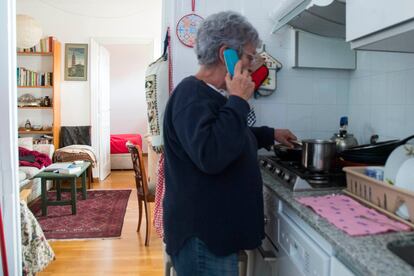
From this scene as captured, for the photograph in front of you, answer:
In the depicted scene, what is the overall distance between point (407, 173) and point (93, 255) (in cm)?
244

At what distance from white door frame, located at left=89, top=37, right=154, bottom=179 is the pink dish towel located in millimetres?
4707

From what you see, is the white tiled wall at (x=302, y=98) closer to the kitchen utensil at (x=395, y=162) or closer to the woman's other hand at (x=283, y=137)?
the woman's other hand at (x=283, y=137)

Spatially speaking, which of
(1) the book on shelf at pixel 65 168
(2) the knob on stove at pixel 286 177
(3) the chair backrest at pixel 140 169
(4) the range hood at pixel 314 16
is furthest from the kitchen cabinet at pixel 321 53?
(1) the book on shelf at pixel 65 168

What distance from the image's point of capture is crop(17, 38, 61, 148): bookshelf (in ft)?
16.9

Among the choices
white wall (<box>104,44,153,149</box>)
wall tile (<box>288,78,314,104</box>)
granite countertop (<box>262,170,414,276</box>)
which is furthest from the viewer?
white wall (<box>104,44,153,149</box>)

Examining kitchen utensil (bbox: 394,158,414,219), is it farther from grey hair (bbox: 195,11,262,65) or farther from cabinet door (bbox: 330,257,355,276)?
grey hair (bbox: 195,11,262,65)

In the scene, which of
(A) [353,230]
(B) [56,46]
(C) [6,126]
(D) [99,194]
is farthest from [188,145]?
(B) [56,46]

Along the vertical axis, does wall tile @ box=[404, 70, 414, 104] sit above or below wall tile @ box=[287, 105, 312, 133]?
above

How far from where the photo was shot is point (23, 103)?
5.19m

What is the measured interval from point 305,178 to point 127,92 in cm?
705

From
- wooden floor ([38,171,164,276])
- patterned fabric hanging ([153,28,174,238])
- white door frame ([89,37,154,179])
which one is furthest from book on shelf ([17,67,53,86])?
patterned fabric hanging ([153,28,174,238])

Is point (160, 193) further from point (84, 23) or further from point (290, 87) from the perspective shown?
point (84, 23)

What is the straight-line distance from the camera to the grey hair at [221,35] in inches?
42.7

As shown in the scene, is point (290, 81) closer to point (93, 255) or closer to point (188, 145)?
point (188, 145)
